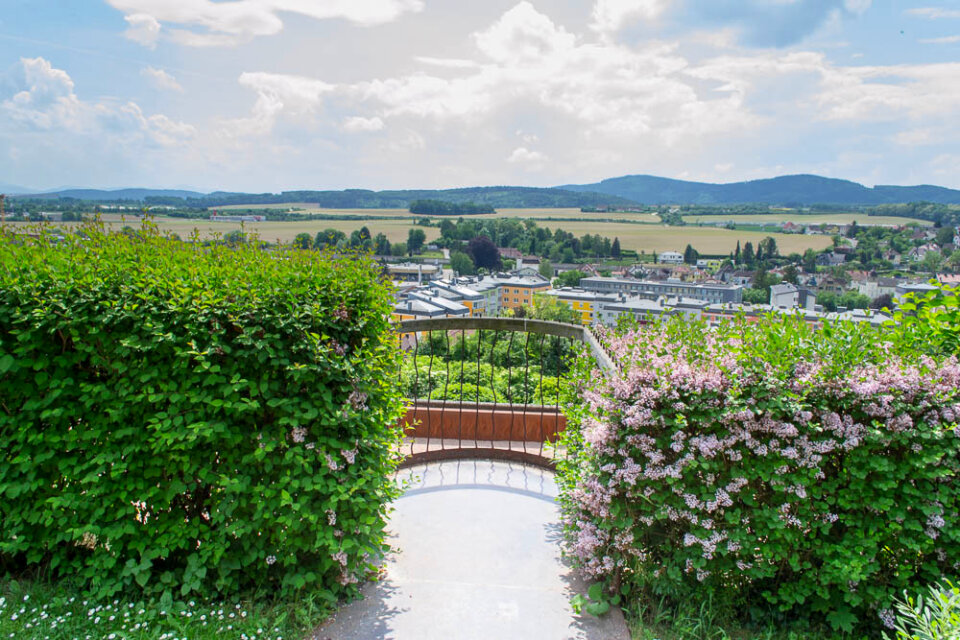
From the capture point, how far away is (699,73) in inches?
908

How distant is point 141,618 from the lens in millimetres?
2629

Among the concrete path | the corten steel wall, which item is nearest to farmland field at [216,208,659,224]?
the corten steel wall

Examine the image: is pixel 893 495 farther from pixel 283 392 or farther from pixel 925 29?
pixel 925 29

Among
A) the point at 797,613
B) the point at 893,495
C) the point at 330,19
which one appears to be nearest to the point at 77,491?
the point at 797,613

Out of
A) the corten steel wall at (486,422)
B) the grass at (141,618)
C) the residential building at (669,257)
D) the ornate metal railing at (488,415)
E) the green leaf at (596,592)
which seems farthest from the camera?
the residential building at (669,257)

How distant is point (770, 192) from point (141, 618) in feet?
221

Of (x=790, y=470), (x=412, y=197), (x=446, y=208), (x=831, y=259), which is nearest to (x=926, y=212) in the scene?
(x=831, y=259)

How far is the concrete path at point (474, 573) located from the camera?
9.05ft

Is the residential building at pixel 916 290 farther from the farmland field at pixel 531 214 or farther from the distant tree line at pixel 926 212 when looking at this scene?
the farmland field at pixel 531 214

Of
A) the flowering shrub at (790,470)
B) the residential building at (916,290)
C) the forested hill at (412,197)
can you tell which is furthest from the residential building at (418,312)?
the forested hill at (412,197)

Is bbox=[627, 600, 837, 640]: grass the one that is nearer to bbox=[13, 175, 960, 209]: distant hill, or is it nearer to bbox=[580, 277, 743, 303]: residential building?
bbox=[13, 175, 960, 209]: distant hill

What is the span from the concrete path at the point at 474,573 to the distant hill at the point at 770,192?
33.1m

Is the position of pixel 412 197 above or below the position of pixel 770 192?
below

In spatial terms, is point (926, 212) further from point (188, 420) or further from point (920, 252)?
point (188, 420)
